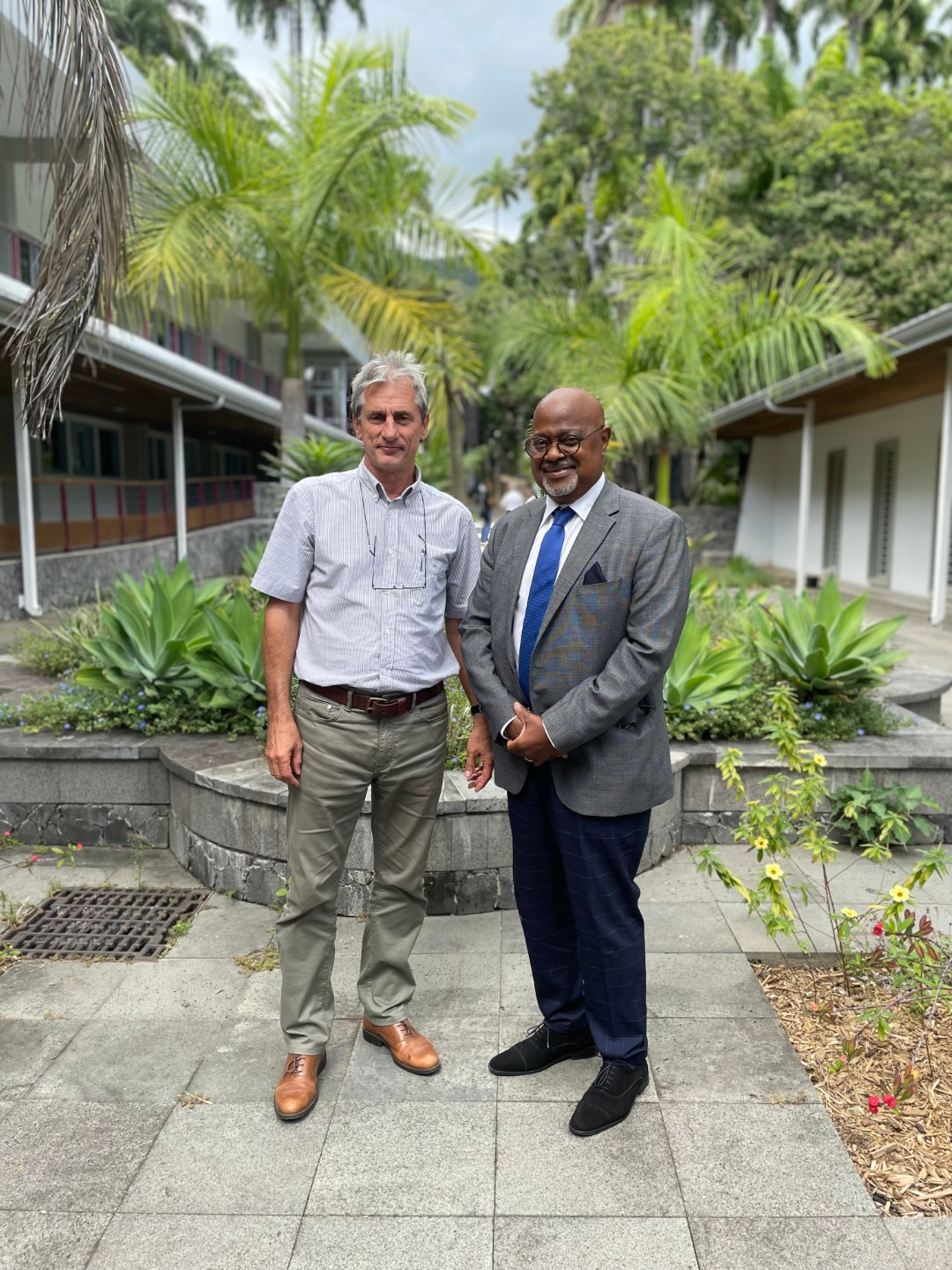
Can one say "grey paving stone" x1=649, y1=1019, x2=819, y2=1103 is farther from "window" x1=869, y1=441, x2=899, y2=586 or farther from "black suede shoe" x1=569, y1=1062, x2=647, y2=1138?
"window" x1=869, y1=441, x2=899, y2=586

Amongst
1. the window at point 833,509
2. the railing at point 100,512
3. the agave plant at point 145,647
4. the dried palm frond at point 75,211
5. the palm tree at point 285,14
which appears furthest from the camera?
the palm tree at point 285,14

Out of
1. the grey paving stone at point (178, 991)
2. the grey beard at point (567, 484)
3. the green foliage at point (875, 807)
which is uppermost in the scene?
the grey beard at point (567, 484)

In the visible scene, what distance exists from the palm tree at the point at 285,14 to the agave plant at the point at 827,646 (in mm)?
48237

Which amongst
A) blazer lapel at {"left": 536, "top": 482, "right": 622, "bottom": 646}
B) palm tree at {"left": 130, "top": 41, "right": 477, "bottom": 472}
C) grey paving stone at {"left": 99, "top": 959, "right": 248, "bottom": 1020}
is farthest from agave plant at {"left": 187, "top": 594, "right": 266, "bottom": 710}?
palm tree at {"left": 130, "top": 41, "right": 477, "bottom": 472}

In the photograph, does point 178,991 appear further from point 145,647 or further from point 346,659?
point 145,647

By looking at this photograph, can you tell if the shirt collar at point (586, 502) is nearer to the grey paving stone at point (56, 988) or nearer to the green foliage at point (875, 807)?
the grey paving stone at point (56, 988)

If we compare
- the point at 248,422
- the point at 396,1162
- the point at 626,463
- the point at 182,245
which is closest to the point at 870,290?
the point at 626,463

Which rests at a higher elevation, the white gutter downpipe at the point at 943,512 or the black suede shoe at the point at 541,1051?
the white gutter downpipe at the point at 943,512

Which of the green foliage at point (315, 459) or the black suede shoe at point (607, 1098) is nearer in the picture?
the black suede shoe at point (607, 1098)

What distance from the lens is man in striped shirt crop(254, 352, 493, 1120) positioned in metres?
2.64

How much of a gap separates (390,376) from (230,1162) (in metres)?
1.98

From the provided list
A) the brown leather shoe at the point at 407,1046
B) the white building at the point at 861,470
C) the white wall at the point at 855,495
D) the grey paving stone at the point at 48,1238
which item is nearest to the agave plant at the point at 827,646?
the brown leather shoe at the point at 407,1046

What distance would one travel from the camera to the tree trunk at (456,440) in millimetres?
12578

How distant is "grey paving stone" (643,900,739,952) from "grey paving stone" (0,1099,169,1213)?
1.78 m
